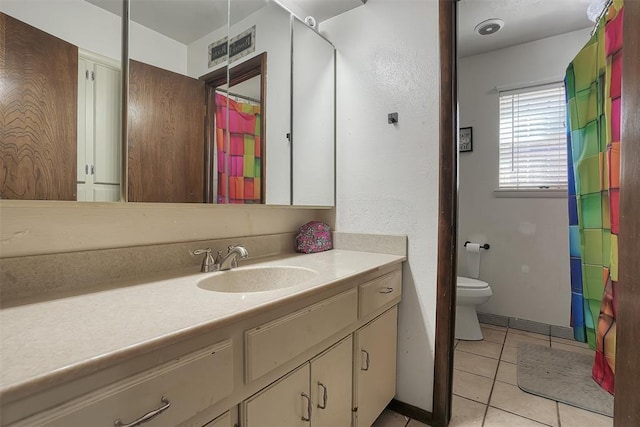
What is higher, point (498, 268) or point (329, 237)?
point (329, 237)

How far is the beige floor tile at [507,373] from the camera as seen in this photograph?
185 cm

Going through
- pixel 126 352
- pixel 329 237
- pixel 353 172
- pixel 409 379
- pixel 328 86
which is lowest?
pixel 409 379

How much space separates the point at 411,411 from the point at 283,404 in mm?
966

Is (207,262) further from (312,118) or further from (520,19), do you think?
(520,19)

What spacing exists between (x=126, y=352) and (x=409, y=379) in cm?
143

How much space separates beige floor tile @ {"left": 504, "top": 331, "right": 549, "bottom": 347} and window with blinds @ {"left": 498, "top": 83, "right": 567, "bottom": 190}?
46.8 inches

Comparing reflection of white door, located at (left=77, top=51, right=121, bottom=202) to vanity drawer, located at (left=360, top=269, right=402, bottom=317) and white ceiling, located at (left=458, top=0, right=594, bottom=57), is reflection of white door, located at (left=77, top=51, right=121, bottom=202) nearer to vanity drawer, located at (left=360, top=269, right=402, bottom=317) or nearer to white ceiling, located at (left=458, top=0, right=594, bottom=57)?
vanity drawer, located at (left=360, top=269, right=402, bottom=317)

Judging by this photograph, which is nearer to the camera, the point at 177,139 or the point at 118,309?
the point at 118,309

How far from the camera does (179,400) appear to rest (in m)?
0.62

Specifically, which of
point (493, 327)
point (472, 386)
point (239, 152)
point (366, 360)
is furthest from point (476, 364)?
point (239, 152)

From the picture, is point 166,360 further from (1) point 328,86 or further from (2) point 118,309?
(1) point 328,86

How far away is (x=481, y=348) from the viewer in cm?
227

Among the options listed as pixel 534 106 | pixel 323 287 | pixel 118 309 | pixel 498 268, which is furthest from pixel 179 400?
pixel 534 106

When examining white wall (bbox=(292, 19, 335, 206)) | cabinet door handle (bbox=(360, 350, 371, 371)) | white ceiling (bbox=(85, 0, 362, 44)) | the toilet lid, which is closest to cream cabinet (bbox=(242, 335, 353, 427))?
cabinet door handle (bbox=(360, 350, 371, 371))
